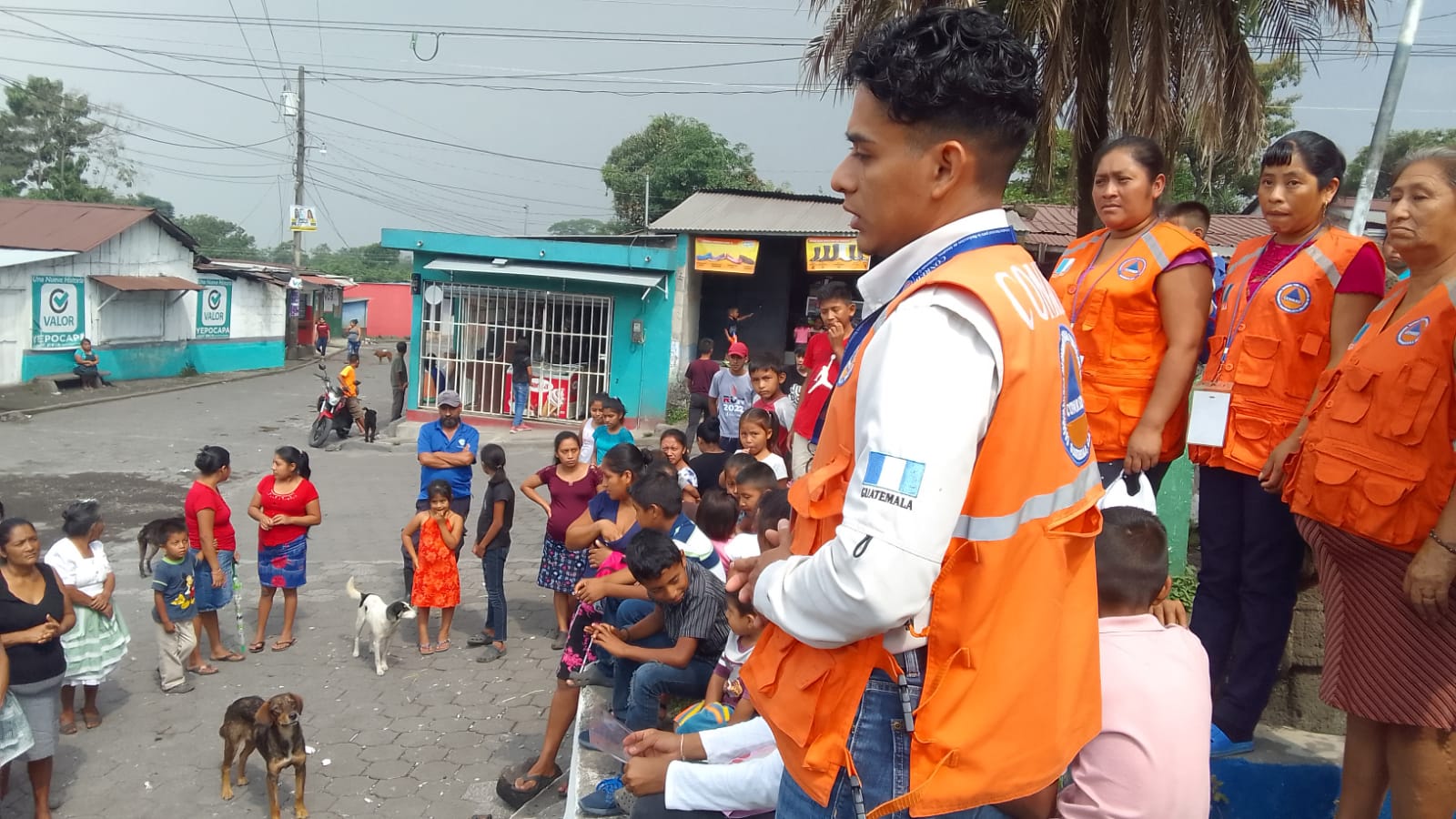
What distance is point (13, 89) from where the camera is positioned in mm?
41219

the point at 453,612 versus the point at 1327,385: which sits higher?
Answer: the point at 1327,385

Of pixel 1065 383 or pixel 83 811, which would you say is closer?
pixel 1065 383

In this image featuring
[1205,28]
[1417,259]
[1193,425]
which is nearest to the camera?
[1417,259]

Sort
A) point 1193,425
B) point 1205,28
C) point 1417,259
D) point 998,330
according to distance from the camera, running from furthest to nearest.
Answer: point 1205,28
point 1193,425
point 1417,259
point 998,330

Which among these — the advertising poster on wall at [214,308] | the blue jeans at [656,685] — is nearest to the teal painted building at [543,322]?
the advertising poster on wall at [214,308]

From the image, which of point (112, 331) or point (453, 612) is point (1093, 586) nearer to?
point (453, 612)

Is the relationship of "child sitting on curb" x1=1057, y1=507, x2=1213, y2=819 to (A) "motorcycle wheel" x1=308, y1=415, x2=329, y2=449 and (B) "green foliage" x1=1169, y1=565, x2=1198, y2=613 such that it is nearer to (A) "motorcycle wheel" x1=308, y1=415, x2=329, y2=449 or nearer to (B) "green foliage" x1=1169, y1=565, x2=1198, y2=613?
(B) "green foliage" x1=1169, y1=565, x2=1198, y2=613

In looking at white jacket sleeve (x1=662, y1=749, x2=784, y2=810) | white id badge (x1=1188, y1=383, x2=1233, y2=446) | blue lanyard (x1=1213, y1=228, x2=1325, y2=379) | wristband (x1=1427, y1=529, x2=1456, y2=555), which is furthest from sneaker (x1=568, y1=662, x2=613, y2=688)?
wristband (x1=1427, y1=529, x2=1456, y2=555)

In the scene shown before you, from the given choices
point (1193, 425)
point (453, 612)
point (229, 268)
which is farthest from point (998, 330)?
point (229, 268)

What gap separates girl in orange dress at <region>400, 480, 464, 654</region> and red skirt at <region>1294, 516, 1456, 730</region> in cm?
554

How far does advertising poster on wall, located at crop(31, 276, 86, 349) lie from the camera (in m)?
19.6

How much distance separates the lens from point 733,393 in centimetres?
973

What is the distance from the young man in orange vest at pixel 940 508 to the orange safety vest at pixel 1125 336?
1605 millimetres

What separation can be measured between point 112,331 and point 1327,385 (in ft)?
81.8
